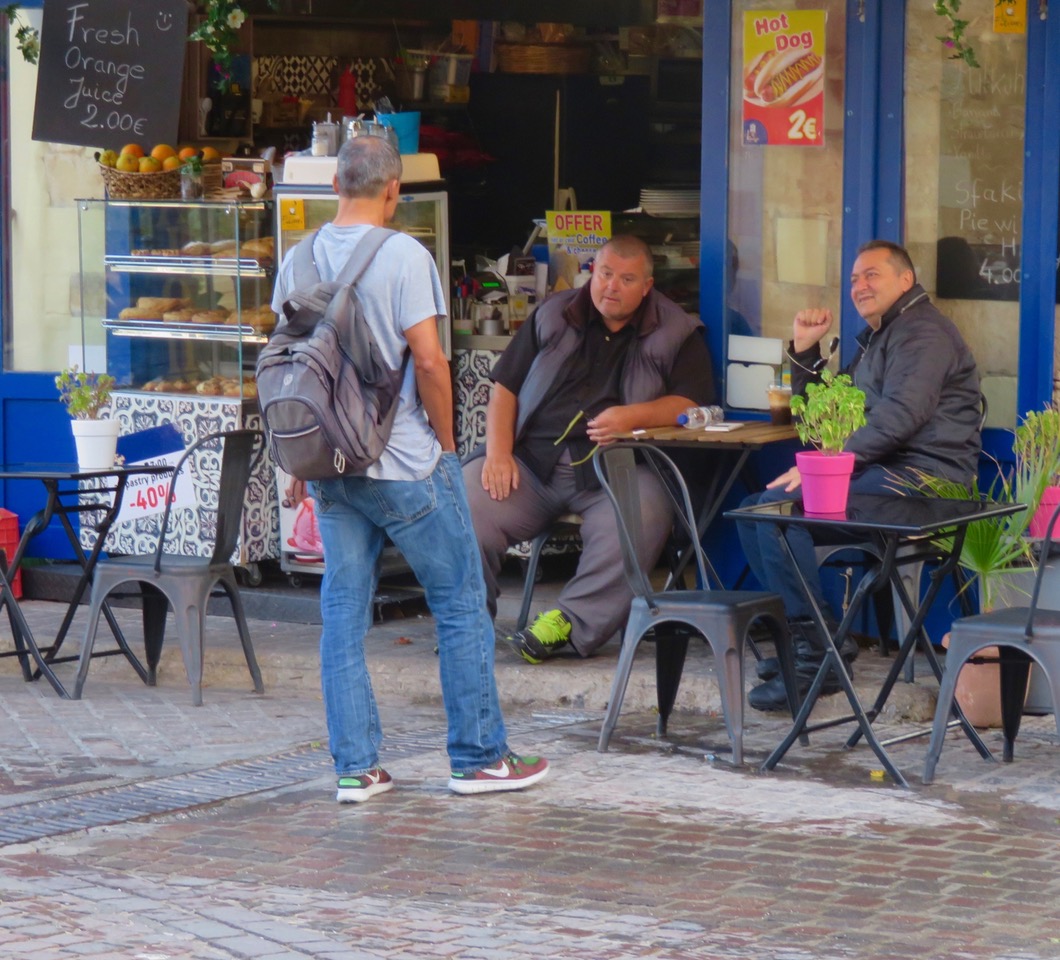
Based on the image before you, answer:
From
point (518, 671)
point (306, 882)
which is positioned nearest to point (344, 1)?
point (518, 671)

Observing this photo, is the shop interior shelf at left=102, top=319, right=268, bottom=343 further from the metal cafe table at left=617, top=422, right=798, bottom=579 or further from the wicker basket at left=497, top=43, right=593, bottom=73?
the wicker basket at left=497, top=43, right=593, bottom=73

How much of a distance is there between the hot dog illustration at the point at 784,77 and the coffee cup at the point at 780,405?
3.69 ft

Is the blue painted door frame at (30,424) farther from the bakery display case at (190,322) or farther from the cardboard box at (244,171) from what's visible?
the cardboard box at (244,171)

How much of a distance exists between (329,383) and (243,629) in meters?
2.17

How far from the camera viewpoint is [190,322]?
317 inches

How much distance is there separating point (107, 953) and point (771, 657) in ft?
10.5

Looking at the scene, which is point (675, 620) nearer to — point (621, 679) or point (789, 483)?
point (621, 679)

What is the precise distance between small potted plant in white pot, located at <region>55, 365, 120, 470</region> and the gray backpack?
2157 mm

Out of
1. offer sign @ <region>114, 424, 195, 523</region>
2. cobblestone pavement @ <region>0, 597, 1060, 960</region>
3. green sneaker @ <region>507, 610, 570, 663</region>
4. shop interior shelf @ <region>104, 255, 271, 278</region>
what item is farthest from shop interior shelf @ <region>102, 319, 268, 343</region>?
cobblestone pavement @ <region>0, 597, 1060, 960</region>

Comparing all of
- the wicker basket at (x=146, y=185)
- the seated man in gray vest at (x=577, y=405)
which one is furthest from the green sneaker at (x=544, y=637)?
the wicker basket at (x=146, y=185)

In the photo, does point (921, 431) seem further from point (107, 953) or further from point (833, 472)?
point (107, 953)

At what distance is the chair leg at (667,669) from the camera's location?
6.28 m

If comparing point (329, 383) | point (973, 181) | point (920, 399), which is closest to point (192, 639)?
point (329, 383)

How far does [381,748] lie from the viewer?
622cm
